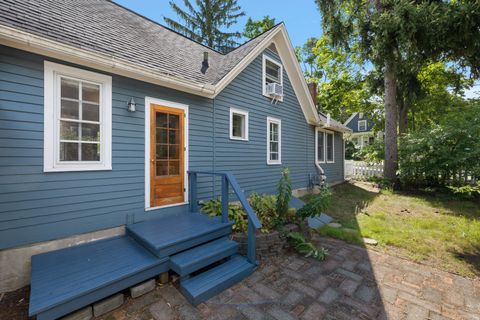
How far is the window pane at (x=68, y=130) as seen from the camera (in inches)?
126

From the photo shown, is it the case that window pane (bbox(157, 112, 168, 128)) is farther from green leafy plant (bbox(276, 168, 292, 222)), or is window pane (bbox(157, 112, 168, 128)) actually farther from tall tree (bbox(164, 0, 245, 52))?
tall tree (bbox(164, 0, 245, 52))

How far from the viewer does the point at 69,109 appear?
3264 millimetres

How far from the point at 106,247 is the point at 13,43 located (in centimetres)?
294

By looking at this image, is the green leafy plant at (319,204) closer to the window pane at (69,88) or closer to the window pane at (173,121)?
the window pane at (173,121)

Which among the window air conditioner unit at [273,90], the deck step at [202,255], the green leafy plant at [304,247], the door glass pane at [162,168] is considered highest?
the window air conditioner unit at [273,90]

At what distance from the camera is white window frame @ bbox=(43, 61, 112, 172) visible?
3.01 metres

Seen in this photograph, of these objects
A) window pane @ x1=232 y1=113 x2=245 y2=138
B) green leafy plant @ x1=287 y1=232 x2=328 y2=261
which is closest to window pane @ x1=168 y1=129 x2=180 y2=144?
window pane @ x1=232 y1=113 x2=245 y2=138

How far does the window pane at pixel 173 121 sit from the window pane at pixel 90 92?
1.27 m

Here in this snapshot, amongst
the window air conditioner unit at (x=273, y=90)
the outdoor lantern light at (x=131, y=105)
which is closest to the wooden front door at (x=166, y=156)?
the outdoor lantern light at (x=131, y=105)

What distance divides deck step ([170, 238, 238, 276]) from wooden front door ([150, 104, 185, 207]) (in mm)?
1517

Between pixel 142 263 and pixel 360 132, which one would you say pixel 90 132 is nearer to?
pixel 142 263

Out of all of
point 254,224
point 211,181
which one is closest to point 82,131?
point 211,181

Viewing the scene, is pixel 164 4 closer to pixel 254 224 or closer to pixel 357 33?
pixel 357 33

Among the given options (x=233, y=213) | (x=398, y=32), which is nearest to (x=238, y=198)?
(x=233, y=213)
